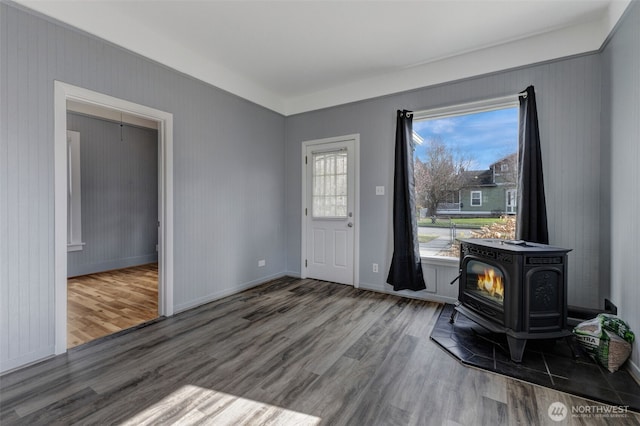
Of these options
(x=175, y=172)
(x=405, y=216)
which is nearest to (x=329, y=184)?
(x=405, y=216)

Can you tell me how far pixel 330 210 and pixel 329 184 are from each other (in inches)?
15.4

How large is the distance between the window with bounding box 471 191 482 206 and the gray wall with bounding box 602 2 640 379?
1029 mm

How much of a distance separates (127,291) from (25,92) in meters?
2.73

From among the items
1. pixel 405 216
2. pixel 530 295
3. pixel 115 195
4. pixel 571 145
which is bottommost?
pixel 530 295

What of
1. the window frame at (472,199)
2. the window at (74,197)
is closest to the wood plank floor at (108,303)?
the window at (74,197)

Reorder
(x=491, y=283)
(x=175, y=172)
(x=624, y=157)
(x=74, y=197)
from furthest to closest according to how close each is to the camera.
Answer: (x=74, y=197)
(x=175, y=172)
(x=491, y=283)
(x=624, y=157)

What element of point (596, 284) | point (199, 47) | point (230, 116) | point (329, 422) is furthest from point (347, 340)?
point (199, 47)

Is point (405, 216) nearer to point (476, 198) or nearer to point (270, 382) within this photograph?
point (476, 198)

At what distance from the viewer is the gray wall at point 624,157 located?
6.72ft

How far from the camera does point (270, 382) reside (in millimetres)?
1969

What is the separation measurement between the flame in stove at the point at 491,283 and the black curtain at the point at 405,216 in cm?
102

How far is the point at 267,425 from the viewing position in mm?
1584

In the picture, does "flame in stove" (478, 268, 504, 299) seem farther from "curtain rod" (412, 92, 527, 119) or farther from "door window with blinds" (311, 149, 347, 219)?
"door window with blinds" (311, 149, 347, 219)

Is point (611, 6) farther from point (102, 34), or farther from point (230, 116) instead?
point (102, 34)
